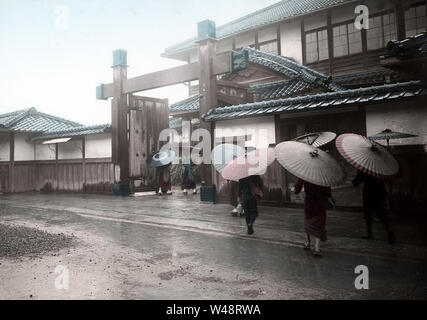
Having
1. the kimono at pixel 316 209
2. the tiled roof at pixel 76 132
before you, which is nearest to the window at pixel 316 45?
the tiled roof at pixel 76 132

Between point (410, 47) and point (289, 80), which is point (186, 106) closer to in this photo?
point (289, 80)

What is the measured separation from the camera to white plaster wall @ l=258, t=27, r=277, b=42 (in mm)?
19750

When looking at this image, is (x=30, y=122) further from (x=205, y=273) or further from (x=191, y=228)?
(x=205, y=273)

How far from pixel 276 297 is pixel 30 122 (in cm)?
1922

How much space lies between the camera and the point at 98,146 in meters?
16.8

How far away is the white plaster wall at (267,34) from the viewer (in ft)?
64.8

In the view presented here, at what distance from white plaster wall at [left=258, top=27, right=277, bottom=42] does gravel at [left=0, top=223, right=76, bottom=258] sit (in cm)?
1648

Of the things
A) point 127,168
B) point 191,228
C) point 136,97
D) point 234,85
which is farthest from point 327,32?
point 191,228

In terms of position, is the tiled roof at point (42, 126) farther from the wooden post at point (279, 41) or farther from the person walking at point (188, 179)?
the wooden post at point (279, 41)

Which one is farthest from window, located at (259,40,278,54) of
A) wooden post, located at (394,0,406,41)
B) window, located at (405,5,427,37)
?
window, located at (405,5,427,37)

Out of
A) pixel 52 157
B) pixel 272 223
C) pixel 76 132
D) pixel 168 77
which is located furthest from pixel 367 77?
pixel 52 157

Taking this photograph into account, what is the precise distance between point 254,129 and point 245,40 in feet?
37.9
